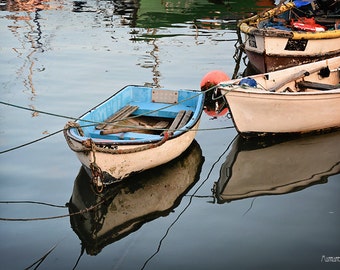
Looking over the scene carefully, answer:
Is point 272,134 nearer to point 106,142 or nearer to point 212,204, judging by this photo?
point 212,204

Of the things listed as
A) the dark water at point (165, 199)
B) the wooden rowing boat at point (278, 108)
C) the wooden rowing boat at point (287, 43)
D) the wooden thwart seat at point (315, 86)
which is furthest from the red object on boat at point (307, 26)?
the wooden rowing boat at point (278, 108)

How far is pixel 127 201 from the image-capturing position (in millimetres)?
7340

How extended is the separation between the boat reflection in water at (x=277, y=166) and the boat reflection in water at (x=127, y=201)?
0.59m

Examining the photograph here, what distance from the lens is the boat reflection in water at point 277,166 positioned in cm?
784

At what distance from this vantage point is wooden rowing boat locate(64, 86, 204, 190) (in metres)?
7.24

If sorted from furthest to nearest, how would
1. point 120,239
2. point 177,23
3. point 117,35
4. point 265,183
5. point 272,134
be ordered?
point 177,23 → point 117,35 → point 272,134 → point 265,183 → point 120,239

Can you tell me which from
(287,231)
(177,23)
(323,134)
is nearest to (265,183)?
(287,231)

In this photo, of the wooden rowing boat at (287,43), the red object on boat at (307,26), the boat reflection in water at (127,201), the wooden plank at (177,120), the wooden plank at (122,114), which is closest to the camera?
the boat reflection in water at (127,201)

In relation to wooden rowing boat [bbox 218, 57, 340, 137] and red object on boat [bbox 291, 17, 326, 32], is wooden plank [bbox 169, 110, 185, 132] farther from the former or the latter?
red object on boat [bbox 291, 17, 326, 32]

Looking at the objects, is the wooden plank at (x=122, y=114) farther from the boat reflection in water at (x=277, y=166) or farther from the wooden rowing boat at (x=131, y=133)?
the boat reflection in water at (x=277, y=166)

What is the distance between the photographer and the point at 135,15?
23.6 metres

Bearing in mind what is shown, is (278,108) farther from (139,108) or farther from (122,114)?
(122,114)

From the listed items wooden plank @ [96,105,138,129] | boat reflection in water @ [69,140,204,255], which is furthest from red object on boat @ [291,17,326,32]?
boat reflection in water @ [69,140,204,255]

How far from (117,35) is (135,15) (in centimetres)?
484
